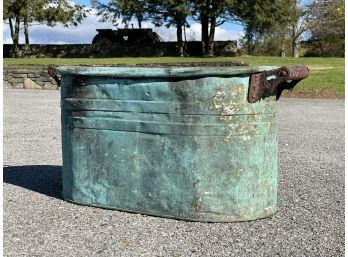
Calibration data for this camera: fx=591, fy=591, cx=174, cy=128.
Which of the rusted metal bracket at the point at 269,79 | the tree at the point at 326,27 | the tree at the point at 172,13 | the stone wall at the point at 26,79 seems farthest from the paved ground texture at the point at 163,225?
the tree at the point at 326,27

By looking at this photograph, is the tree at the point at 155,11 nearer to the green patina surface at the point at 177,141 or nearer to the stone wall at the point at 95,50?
the stone wall at the point at 95,50

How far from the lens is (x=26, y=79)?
728 inches

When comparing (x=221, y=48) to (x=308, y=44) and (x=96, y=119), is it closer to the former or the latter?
(x=308, y=44)

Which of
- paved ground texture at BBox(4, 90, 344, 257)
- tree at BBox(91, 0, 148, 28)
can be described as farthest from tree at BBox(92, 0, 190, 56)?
paved ground texture at BBox(4, 90, 344, 257)

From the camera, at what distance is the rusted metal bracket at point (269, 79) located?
3344mm

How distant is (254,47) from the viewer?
167 feet

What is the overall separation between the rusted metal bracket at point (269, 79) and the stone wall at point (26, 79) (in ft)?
50.7

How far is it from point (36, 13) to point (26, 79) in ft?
70.7

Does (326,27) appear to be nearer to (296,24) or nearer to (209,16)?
(296,24)

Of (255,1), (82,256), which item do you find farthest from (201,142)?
(255,1)

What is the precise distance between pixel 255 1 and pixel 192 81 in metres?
36.5

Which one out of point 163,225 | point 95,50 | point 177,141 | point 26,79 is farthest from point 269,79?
point 95,50

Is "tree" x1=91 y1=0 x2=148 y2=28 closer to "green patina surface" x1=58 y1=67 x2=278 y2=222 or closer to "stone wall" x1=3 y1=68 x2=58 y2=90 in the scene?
"stone wall" x1=3 y1=68 x2=58 y2=90

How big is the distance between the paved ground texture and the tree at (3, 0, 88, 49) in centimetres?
3411
